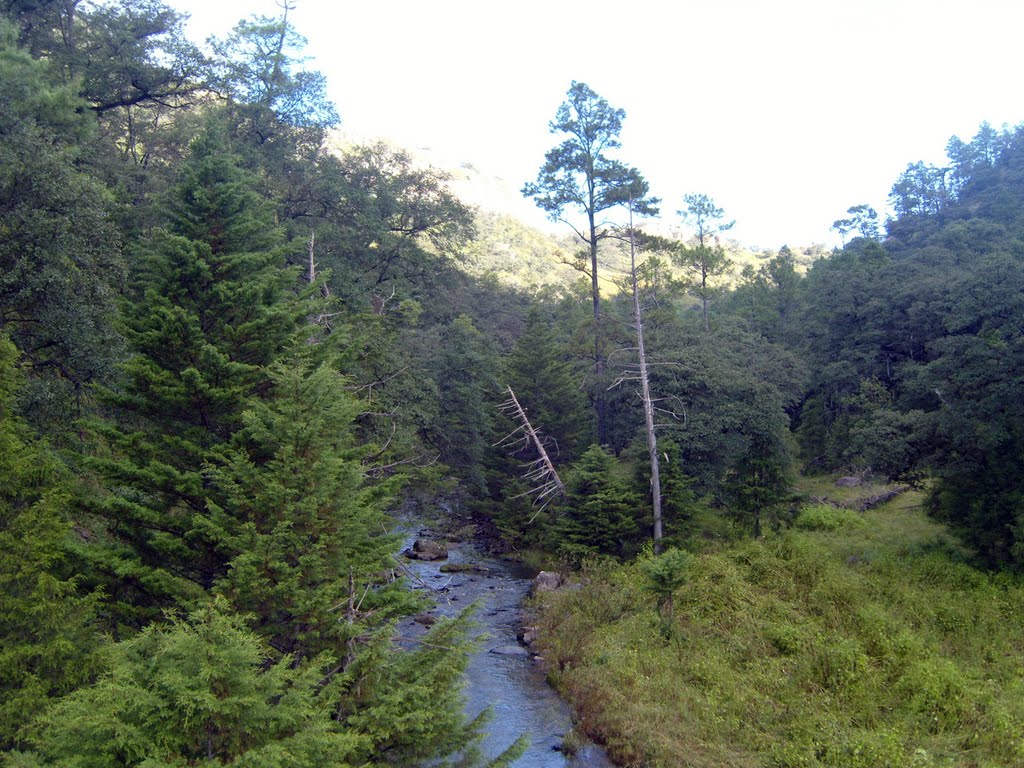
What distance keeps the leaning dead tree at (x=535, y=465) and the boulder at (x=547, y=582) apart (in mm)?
3385

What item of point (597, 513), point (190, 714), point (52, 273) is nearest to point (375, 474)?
point (52, 273)

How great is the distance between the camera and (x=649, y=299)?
27.3 m

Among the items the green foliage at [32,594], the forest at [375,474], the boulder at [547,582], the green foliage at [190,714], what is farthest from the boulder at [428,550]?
the green foliage at [190,714]

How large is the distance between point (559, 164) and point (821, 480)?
21188 millimetres

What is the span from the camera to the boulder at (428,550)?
1096 inches

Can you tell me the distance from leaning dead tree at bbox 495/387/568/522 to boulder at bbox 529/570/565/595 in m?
3.38

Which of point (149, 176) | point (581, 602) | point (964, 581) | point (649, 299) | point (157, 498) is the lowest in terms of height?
point (581, 602)

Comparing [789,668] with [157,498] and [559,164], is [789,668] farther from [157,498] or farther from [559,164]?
[559,164]

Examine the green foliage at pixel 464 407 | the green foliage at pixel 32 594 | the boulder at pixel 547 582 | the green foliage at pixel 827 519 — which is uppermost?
the green foliage at pixel 464 407

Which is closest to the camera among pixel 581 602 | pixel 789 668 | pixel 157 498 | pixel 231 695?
pixel 231 695

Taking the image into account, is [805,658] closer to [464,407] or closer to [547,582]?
[547,582]

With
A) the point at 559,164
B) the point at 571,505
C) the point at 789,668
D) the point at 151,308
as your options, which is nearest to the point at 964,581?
the point at 789,668

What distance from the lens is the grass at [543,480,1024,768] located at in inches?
459

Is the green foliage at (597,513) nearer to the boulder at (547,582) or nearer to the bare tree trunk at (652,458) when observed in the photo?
the bare tree trunk at (652,458)
